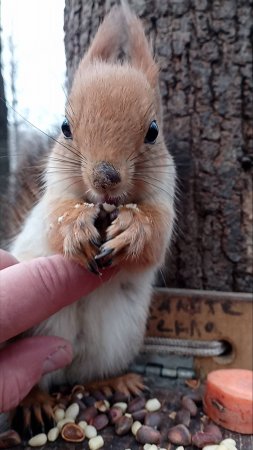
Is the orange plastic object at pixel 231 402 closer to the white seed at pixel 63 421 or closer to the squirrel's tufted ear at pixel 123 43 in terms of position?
the white seed at pixel 63 421

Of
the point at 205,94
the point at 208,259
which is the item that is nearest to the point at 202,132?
the point at 205,94

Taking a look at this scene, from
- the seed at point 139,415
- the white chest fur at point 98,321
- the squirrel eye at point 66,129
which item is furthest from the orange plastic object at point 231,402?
the squirrel eye at point 66,129

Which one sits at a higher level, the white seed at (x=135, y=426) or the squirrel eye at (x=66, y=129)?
the squirrel eye at (x=66, y=129)

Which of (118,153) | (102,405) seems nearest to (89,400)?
(102,405)

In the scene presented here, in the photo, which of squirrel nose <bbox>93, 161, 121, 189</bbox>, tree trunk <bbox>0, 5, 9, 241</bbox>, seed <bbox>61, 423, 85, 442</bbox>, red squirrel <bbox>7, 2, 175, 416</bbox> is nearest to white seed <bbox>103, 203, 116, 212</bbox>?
red squirrel <bbox>7, 2, 175, 416</bbox>

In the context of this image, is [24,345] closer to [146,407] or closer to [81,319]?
[81,319]

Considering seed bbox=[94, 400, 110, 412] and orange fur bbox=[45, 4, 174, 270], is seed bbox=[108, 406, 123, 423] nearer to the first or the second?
seed bbox=[94, 400, 110, 412]
